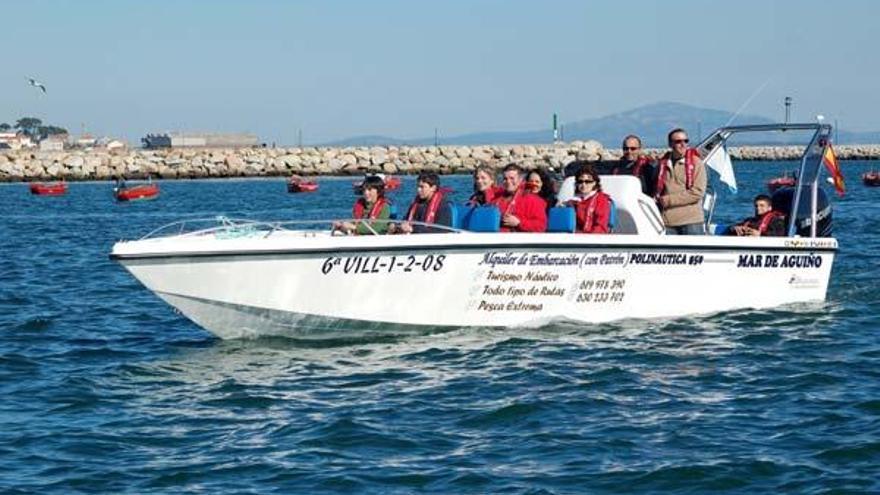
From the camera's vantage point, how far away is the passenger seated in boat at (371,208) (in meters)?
13.9

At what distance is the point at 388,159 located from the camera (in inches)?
3883

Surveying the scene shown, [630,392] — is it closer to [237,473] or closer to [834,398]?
[834,398]

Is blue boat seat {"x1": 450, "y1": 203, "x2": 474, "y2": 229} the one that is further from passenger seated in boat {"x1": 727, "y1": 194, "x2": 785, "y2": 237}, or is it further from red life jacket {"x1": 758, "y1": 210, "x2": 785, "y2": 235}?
red life jacket {"x1": 758, "y1": 210, "x2": 785, "y2": 235}

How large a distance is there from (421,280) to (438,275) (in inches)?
6.5

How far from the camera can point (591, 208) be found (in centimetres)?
1442

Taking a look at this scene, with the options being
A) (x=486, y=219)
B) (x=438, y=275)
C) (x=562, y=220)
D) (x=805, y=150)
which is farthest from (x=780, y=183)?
(x=438, y=275)

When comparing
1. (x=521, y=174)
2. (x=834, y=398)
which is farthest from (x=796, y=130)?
(x=834, y=398)

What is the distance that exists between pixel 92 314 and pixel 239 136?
131511mm

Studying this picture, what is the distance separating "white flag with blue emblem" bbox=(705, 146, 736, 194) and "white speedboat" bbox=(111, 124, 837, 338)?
207 centimetres

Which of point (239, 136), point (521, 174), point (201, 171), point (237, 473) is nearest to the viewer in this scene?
point (237, 473)

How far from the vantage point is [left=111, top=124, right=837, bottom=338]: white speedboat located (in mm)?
13289

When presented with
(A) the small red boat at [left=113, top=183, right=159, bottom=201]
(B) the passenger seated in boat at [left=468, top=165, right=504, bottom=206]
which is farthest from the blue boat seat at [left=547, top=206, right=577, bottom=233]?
(A) the small red boat at [left=113, top=183, right=159, bottom=201]

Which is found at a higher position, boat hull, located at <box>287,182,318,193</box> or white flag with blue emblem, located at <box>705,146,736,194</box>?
white flag with blue emblem, located at <box>705,146,736,194</box>

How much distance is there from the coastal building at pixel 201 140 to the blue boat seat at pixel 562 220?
129190 mm
